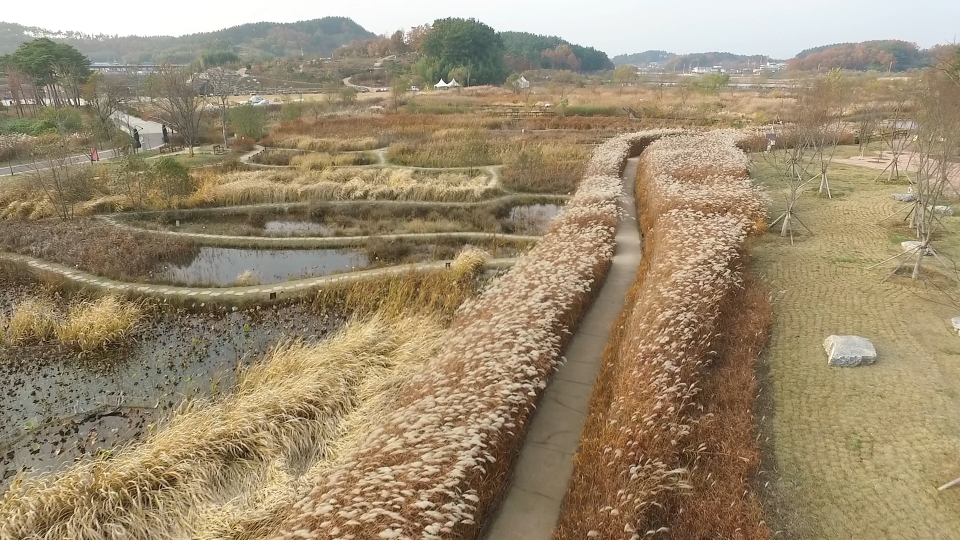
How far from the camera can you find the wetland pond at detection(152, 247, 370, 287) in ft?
45.2

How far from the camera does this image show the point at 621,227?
15828 mm

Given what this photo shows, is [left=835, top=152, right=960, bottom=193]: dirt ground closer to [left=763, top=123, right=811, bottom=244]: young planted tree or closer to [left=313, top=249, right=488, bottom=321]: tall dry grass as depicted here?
[left=763, top=123, right=811, bottom=244]: young planted tree

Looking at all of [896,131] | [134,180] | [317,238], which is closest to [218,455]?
[317,238]

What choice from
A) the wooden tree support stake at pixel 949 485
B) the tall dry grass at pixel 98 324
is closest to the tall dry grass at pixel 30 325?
the tall dry grass at pixel 98 324

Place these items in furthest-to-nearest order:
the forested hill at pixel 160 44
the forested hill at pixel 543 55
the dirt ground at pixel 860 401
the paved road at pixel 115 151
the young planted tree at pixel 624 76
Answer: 1. the forested hill at pixel 160 44
2. the forested hill at pixel 543 55
3. the young planted tree at pixel 624 76
4. the paved road at pixel 115 151
5. the dirt ground at pixel 860 401

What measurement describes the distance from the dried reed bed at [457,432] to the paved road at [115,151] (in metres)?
17.3

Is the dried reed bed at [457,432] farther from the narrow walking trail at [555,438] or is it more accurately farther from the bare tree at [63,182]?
the bare tree at [63,182]

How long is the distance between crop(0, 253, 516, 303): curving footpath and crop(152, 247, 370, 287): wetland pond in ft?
1.91

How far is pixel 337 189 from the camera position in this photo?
20.9 meters

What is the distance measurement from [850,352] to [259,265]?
1350cm

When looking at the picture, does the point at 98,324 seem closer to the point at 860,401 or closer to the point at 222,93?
the point at 860,401

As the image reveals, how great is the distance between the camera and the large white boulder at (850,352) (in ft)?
26.0

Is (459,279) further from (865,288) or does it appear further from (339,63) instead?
(339,63)

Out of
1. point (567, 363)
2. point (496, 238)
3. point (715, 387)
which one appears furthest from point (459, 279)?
point (715, 387)
